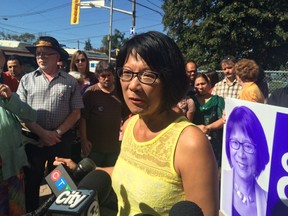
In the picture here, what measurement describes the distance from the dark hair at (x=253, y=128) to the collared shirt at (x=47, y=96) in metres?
1.74

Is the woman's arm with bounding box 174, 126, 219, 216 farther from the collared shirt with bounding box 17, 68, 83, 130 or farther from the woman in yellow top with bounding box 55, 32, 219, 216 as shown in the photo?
the collared shirt with bounding box 17, 68, 83, 130

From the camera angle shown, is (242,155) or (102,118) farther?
(102,118)

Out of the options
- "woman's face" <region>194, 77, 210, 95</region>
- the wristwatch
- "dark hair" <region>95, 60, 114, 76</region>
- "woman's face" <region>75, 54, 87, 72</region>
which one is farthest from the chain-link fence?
the wristwatch

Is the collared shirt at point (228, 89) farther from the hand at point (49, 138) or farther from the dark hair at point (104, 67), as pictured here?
the hand at point (49, 138)

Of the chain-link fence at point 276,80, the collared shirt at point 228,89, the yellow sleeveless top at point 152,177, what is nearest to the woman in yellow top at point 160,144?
the yellow sleeveless top at point 152,177

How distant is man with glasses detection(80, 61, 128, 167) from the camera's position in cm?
403

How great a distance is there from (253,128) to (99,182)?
3.88ft

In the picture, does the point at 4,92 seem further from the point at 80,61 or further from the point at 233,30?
the point at 233,30

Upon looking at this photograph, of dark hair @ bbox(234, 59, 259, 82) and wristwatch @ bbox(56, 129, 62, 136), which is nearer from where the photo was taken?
wristwatch @ bbox(56, 129, 62, 136)

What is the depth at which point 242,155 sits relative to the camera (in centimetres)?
219

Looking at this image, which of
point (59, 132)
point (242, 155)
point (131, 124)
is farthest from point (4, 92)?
point (242, 155)

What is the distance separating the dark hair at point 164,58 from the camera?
4.21ft

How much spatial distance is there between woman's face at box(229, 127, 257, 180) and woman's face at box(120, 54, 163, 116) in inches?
41.4

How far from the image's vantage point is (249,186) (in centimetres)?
212
